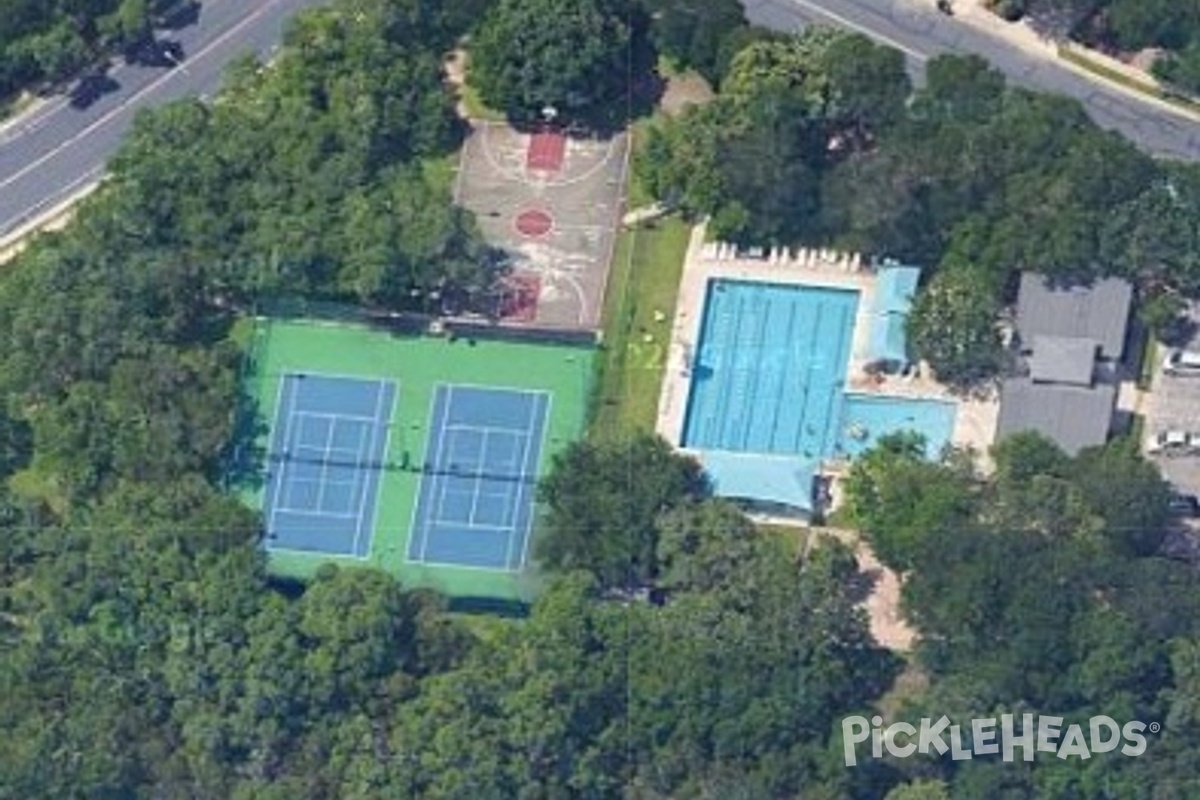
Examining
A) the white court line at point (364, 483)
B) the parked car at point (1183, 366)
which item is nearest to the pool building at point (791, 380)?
the parked car at point (1183, 366)

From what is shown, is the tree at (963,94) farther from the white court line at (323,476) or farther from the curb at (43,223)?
the curb at (43,223)

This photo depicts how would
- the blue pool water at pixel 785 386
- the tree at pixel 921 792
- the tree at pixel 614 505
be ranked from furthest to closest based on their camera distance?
the blue pool water at pixel 785 386, the tree at pixel 614 505, the tree at pixel 921 792

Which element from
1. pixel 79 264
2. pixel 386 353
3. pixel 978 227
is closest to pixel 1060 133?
pixel 978 227

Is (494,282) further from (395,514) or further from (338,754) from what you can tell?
(338,754)

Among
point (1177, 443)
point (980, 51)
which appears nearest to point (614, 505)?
point (1177, 443)

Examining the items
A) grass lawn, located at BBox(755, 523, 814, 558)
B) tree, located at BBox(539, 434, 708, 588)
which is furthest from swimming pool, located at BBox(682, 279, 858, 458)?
→ tree, located at BBox(539, 434, 708, 588)

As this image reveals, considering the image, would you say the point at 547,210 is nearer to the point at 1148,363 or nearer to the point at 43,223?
the point at 43,223
